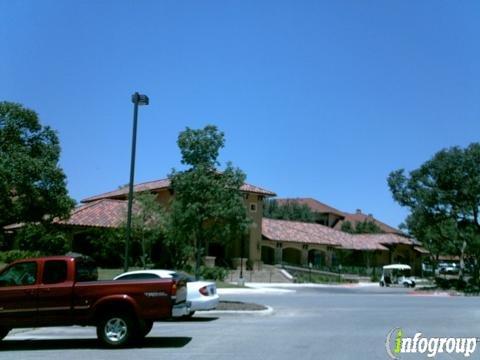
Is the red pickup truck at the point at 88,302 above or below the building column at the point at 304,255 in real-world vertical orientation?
below

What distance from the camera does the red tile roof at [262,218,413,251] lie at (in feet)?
195

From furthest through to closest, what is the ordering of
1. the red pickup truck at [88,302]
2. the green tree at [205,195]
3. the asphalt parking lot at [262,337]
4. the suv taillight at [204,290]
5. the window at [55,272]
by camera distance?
the green tree at [205,195] → the suv taillight at [204,290] → the window at [55,272] → the red pickup truck at [88,302] → the asphalt parking lot at [262,337]

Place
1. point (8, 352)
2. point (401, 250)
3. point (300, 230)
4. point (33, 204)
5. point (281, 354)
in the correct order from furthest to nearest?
point (401, 250), point (300, 230), point (33, 204), point (8, 352), point (281, 354)

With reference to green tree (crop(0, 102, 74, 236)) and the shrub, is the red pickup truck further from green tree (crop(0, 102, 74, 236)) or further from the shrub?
the shrub

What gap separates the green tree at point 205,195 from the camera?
72.9 feet

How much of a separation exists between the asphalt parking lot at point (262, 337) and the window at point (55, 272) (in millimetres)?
1386

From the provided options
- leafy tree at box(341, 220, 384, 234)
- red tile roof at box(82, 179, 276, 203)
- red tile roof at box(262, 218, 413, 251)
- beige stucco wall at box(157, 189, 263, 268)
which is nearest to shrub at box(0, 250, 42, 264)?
red tile roof at box(82, 179, 276, 203)

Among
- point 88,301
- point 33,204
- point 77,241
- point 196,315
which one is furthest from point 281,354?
point 77,241

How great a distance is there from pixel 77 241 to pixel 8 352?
33.0 m

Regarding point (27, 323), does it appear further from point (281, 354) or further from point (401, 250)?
point (401, 250)

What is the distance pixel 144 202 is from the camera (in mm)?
37375

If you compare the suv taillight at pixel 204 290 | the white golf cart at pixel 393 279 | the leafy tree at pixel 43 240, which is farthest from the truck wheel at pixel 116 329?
the white golf cart at pixel 393 279

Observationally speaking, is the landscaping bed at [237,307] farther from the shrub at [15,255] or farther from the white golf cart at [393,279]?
the white golf cart at [393,279]

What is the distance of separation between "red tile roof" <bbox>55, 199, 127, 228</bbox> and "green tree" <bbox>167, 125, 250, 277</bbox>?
19.7 meters
